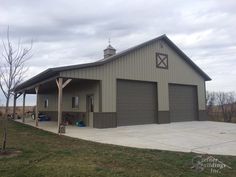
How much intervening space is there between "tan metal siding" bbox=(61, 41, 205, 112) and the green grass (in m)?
6.43

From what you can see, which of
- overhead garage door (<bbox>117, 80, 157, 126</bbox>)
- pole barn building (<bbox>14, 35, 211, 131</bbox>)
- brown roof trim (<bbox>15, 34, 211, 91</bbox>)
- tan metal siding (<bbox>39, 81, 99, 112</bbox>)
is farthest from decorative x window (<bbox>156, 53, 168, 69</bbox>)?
tan metal siding (<bbox>39, 81, 99, 112</bbox>)

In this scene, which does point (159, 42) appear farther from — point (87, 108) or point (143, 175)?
point (143, 175)

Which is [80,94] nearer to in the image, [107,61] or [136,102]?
[107,61]

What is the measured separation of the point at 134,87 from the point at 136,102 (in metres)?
0.99

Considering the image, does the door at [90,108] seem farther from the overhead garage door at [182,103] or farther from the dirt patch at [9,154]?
the dirt patch at [9,154]

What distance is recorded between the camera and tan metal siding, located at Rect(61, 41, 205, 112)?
14.2 m

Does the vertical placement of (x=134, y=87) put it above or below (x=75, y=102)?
above

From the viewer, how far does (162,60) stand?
58.1 ft

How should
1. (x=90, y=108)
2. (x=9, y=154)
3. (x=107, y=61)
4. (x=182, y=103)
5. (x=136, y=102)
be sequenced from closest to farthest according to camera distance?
1. (x=9, y=154)
2. (x=107, y=61)
3. (x=90, y=108)
4. (x=136, y=102)
5. (x=182, y=103)

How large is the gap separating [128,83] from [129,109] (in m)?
1.68

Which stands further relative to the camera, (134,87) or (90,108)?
(134,87)

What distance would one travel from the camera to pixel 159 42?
698 inches

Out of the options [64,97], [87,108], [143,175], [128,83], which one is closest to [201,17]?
[128,83]

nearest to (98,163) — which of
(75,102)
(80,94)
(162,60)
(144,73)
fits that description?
(80,94)
